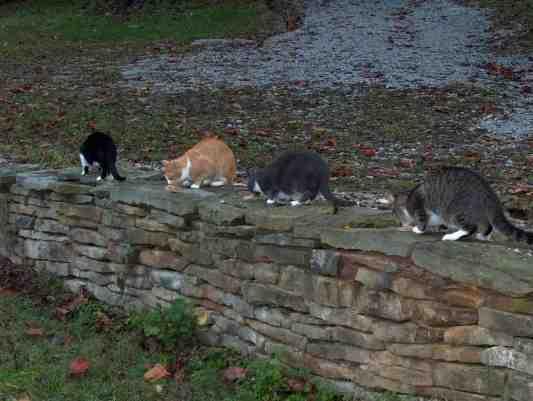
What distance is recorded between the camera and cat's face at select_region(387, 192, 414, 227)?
523 cm

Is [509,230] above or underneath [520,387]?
above

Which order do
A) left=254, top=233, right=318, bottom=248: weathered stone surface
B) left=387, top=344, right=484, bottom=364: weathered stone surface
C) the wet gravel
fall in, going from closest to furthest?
left=387, top=344, right=484, bottom=364: weathered stone surface
left=254, top=233, right=318, bottom=248: weathered stone surface
the wet gravel

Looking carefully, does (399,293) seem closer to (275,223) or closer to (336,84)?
(275,223)

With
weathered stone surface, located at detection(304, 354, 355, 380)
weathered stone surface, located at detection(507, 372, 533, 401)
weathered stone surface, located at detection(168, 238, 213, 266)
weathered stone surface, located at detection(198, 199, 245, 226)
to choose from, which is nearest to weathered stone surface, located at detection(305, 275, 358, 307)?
weathered stone surface, located at detection(304, 354, 355, 380)

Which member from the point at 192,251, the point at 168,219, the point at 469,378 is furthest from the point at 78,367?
the point at 469,378

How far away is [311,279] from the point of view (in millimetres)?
5430

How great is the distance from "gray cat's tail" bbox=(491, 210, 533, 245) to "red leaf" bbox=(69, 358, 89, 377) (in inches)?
127

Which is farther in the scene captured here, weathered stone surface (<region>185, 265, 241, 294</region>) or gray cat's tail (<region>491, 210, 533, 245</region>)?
weathered stone surface (<region>185, 265, 241, 294</region>)

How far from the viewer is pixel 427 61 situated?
16.9 metres

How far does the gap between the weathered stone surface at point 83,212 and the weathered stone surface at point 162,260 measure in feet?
2.16

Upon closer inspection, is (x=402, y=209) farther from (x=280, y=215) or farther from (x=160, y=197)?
(x=160, y=197)

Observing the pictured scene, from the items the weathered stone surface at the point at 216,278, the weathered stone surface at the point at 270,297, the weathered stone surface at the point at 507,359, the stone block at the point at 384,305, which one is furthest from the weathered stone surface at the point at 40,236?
the weathered stone surface at the point at 507,359

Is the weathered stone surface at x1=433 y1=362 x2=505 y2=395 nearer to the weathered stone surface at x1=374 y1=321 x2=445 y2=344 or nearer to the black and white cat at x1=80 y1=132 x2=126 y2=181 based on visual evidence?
the weathered stone surface at x1=374 y1=321 x2=445 y2=344

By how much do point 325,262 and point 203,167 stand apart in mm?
1917
